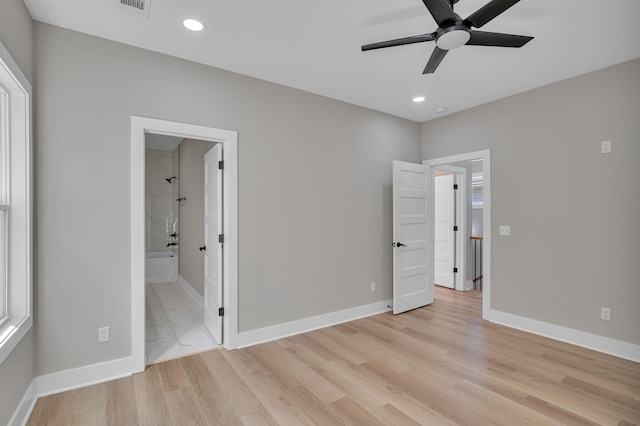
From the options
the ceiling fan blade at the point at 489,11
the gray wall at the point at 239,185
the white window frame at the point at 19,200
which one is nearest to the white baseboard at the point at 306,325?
the gray wall at the point at 239,185

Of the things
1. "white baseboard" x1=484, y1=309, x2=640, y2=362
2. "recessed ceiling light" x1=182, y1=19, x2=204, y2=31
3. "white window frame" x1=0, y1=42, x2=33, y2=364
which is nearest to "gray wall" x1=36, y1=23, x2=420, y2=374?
"white window frame" x1=0, y1=42, x2=33, y2=364

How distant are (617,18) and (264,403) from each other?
3743 mm

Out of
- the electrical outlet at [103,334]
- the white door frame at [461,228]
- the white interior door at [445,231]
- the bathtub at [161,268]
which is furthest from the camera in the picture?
the bathtub at [161,268]

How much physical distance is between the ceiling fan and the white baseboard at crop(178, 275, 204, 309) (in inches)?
160

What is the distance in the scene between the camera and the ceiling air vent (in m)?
2.14

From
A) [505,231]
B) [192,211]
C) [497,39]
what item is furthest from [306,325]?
[497,39]

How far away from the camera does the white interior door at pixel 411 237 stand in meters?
4.24

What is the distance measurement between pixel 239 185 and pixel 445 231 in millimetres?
4037

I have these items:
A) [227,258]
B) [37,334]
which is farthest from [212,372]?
[37,334]

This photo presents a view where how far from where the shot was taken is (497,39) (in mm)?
2068

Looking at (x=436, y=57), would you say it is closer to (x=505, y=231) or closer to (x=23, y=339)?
(x=505, y=231)

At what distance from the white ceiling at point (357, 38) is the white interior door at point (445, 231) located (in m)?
2.34

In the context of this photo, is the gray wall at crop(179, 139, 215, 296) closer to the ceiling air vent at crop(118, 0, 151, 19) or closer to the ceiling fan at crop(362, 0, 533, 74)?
the ceiling air vent at crop(118, 0, 151, 19)

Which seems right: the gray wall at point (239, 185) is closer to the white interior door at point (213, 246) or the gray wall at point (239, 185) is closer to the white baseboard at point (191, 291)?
the white interior door at point (213, 246)
